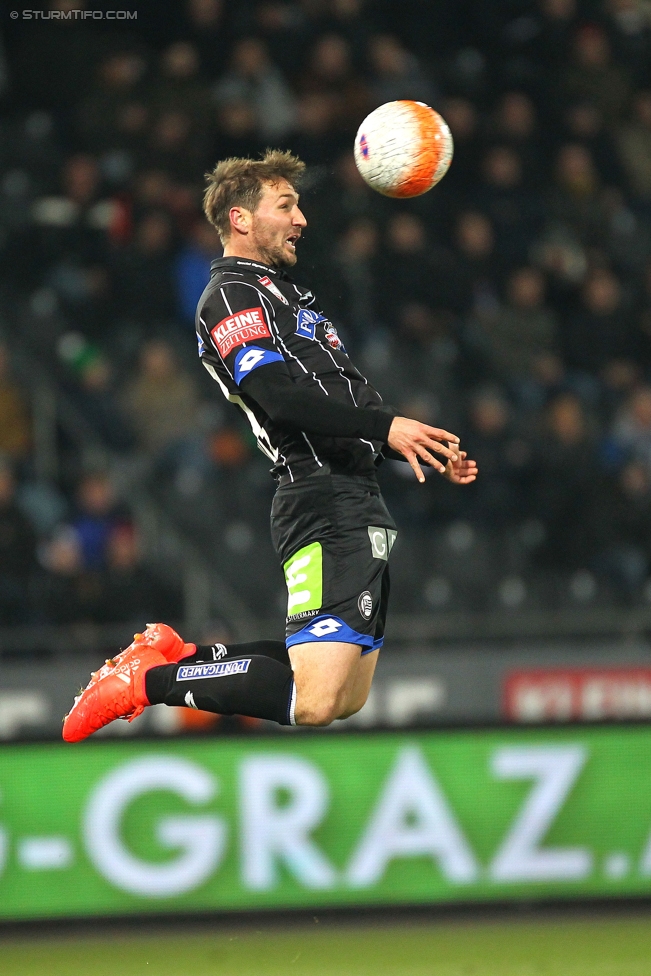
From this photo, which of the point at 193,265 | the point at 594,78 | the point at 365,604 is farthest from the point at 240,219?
the point at 594,78

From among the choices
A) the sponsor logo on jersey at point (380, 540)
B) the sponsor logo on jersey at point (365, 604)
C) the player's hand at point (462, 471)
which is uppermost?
the player's hand at point (462, 471)

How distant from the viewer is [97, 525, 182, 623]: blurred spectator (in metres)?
8.88

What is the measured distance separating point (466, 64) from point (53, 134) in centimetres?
366

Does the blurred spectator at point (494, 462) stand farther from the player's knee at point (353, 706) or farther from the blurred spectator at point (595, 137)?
the player's knee at point (353, 706)

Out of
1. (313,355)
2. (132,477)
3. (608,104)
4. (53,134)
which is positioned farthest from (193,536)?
(608,104)

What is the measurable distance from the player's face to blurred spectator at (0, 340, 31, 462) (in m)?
4.93

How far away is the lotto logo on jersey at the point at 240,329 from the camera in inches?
184

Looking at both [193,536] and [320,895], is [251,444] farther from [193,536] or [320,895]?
[320,895]

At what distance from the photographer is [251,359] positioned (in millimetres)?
4629

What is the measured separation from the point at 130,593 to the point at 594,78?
6.32 metres

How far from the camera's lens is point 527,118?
38.2 feet

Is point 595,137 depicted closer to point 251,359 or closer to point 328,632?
point 251,359

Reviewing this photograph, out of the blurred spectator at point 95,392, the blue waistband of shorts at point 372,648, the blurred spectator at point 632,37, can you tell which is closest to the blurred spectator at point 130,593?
the blurred spectator at point 95,392

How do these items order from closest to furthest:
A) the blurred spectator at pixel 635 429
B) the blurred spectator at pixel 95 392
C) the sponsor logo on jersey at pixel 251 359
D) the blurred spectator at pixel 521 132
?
1. the sponsor logo on jersey at pixel 251 359
2. the blurred spectator at pixel 95 392
3. the blurred spectator at pixel 635 429
4. the blurred spectator at pixel 521 132
